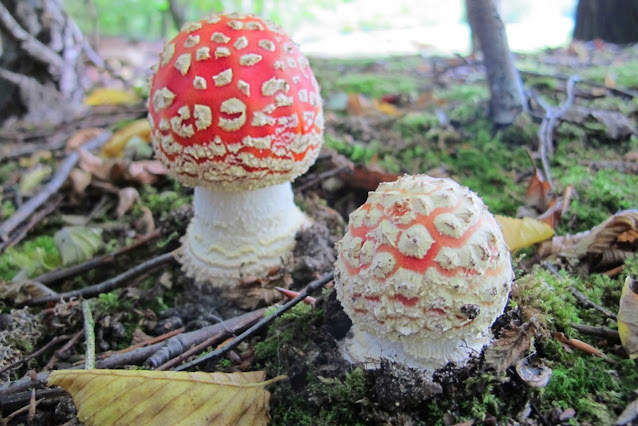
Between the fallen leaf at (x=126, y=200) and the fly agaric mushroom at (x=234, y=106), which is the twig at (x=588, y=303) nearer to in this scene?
the fly agaric mushroom at (x=234, y=106)

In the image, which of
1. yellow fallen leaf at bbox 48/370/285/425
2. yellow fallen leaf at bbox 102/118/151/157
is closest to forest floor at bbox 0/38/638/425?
yellow fallen leaf at bbox 102/118/151/157

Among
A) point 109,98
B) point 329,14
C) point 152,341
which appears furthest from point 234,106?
point 329,14

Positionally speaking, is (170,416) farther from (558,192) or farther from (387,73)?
(387,73)

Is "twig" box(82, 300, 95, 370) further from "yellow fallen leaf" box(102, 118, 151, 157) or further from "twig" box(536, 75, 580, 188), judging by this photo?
"twig" box(536, 75, 580, 188)

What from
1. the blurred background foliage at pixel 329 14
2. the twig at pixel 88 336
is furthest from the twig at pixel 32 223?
the blurred background foliage at pixel 329 14

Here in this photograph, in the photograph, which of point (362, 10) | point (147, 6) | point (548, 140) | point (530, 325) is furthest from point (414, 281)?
point (362, 10)

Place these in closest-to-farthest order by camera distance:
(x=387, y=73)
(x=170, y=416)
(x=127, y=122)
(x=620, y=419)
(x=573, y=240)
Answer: (x=620, y=419)
(x=170, y=416)
(x=573, y=240)
(x=127, y=122)
(x=387, y=73)

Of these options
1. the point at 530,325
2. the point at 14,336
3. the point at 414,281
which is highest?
the point at 414,281
